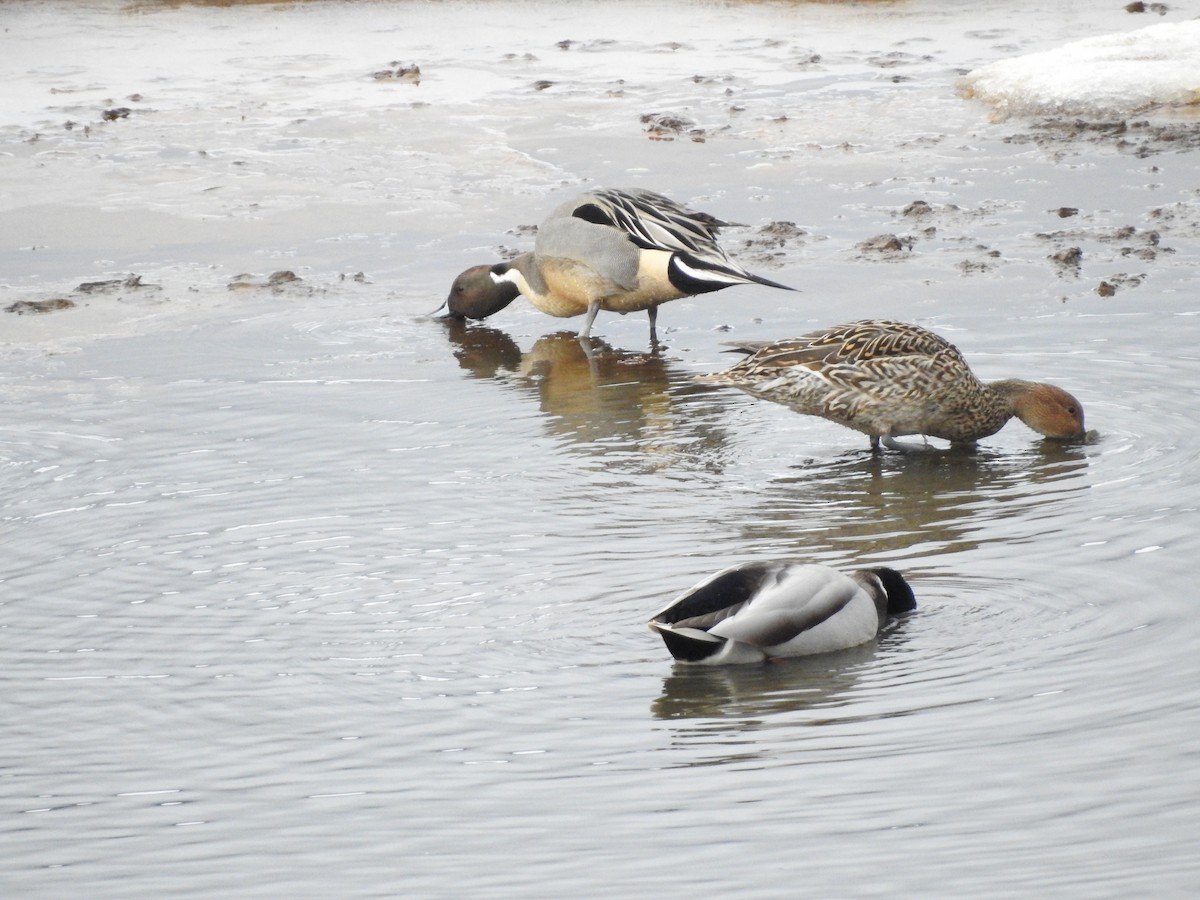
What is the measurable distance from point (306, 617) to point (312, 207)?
770 centimetres

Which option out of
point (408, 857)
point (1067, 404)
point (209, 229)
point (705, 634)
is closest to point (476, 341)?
point (209, 229)

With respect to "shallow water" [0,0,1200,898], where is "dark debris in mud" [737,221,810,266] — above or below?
above

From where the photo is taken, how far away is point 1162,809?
4.11m

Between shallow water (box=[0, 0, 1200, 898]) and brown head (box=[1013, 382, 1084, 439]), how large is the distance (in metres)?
0.13

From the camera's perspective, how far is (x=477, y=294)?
10766mm

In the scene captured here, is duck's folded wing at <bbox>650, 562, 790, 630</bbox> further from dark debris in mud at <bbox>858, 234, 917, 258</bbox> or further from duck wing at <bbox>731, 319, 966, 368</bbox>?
dark debris in mud at <bbox>858, 234, 917, 258</bbox>

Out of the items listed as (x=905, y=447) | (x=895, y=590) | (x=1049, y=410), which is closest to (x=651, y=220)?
(x=905, y=447)

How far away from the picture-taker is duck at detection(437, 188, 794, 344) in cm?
1011

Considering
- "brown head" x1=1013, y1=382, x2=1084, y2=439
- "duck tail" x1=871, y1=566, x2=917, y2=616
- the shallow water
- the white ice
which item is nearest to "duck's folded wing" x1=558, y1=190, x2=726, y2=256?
the shallow water

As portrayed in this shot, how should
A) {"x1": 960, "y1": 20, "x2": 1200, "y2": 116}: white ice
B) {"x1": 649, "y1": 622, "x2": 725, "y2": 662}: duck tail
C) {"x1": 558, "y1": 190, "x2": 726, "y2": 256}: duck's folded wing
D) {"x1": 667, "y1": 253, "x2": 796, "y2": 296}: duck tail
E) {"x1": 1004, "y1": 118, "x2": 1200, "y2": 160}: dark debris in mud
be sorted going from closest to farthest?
{"x1": 649, "y1": 622, "x2": 725, "y2": 662}: duck tail < {"x1": 667, "y1": 253, "x2": 796, "y2": 296}: duck tail < {"x1": 558, "y1": 190, "x2": 726, "y2": 256}: duck's folded wing < {"x1": 1004, "y1": 118, "x2": 1200, "y2": 160}: dark debris in mud < {"x1": 960, "y1": 20, "x2": 1200, "y2": 116}: white ice

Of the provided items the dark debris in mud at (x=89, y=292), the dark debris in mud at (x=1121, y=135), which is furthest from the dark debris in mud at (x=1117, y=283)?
the dark debris in mud at (x=89, y=292)

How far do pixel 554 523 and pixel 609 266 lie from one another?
12.2 feet

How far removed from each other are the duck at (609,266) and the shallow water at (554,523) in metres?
0.25

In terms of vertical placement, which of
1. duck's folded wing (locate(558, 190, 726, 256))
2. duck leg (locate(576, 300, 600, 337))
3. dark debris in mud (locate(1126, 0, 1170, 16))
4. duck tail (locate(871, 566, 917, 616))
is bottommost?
duck tail (locate(871, 566, 917, 616))
